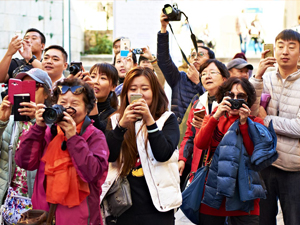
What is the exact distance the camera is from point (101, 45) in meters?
11.6

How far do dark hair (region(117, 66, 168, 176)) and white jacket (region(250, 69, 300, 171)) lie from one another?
1.38 metres

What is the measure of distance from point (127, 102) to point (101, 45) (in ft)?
26.4

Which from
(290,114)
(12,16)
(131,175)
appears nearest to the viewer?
(131,175)

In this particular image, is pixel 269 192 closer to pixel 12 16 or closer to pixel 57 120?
pixel 57 120

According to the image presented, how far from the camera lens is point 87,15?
36.6 feet

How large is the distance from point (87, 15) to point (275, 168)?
24.7 ft

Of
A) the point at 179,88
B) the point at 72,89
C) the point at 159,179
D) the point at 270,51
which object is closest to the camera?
the point at 72,89

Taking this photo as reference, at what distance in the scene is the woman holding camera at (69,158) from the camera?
3.04 metres

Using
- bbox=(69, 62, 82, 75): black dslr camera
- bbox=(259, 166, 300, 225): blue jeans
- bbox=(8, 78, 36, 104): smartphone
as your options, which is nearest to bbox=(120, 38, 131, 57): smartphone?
bbox=(69, 62, 82, 75): black dslr camera

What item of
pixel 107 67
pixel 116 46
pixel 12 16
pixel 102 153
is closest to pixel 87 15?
pixel 12 16

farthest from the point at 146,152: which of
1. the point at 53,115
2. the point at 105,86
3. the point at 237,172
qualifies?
the point at 105,86

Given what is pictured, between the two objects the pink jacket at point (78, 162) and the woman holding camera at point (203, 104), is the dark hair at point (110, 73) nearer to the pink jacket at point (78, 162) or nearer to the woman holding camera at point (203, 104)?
the woman holding camera at point (203, 104)

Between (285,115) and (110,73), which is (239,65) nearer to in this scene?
(285,115)

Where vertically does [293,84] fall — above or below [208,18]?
below
